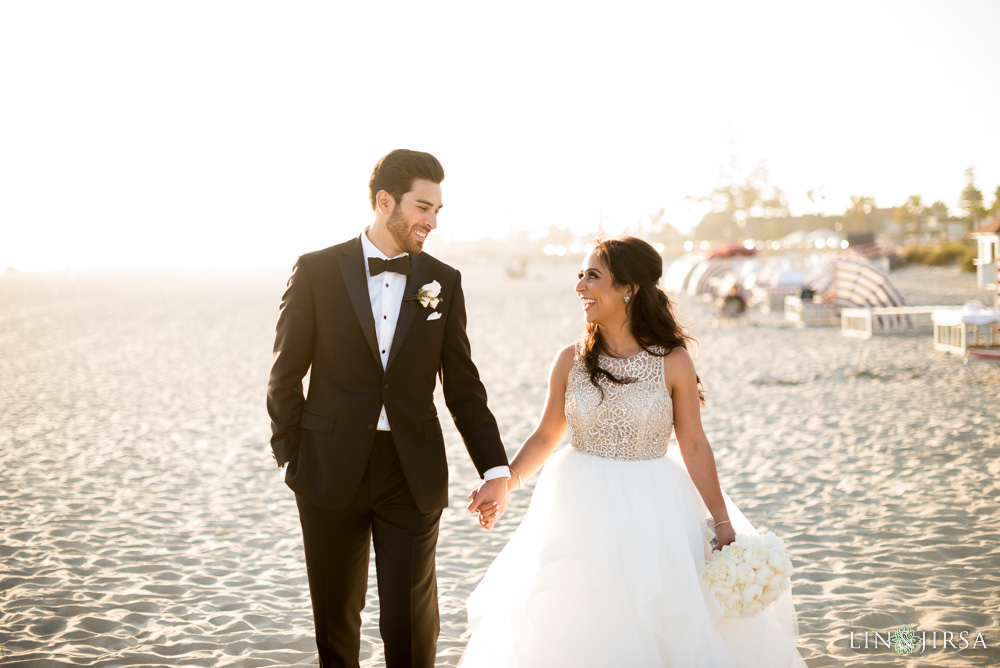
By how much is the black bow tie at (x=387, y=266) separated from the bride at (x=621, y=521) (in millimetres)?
724

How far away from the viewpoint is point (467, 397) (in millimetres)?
3127

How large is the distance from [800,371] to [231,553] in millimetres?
10596

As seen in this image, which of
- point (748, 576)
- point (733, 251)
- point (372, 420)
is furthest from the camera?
point (733, 251)

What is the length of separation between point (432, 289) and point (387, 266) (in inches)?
7.5

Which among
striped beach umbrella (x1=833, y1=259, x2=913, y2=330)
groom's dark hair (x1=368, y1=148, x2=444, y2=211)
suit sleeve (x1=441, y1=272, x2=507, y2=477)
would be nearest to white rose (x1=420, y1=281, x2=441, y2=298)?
suit sleeve (x1=441, y1=272, x2=507, y2=477)

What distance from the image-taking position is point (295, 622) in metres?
4.38

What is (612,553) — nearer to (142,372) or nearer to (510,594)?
(510,594)

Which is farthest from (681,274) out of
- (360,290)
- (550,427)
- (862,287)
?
(360,290)

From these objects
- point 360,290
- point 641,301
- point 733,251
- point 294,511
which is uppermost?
point 733,251

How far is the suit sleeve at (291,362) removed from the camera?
2.93 metres

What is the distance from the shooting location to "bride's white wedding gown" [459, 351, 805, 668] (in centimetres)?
281

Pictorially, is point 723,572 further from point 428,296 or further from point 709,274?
point 709,274

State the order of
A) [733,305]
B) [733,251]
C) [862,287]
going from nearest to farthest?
[862,287], [733,305], [733,251]

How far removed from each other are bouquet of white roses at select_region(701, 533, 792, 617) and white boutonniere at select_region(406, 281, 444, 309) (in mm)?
1398
